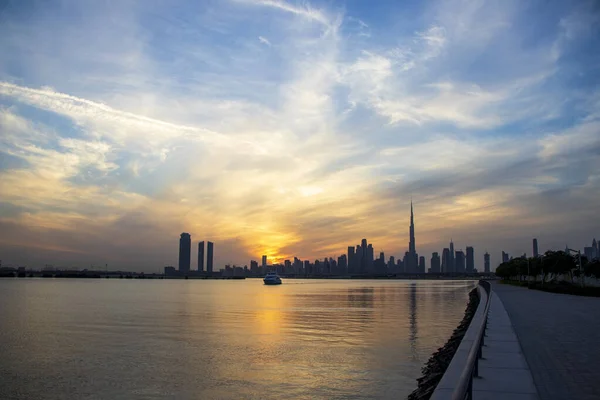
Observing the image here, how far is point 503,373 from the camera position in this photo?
13.5 m

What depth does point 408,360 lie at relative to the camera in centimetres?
2442

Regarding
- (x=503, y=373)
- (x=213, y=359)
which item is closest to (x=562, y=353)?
(x=503, y=373)

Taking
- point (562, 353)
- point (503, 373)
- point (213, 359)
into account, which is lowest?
point (213, 359)

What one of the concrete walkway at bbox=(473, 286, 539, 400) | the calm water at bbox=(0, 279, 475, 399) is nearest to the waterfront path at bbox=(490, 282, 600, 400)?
the concrete walkway at bbox=(473, 286, 539, 400)

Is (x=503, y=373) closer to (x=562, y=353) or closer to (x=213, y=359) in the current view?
(x=562, y=353)

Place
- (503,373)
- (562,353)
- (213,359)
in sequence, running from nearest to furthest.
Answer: (503,373), (562,353), (213,359)

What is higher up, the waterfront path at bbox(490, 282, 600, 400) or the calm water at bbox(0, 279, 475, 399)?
the waterfront path at bbox(490, 282, 600, 400)

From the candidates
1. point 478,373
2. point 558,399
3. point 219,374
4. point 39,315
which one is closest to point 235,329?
point 219,374

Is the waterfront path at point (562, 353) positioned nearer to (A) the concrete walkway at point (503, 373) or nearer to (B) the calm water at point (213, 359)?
(A) the concrete walkway at point (503, 373)

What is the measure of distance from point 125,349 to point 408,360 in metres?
15.4

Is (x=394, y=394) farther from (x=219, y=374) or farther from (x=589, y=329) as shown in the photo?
(x=589, y=329)

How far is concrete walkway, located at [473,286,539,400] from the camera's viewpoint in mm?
11398

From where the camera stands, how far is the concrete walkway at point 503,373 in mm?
11398

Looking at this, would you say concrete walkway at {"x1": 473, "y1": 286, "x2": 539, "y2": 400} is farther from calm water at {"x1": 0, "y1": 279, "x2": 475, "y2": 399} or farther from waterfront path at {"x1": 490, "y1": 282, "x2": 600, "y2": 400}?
calm water at {"x1": 0, "y1": 279, "x2": 475, "y2": 399}
